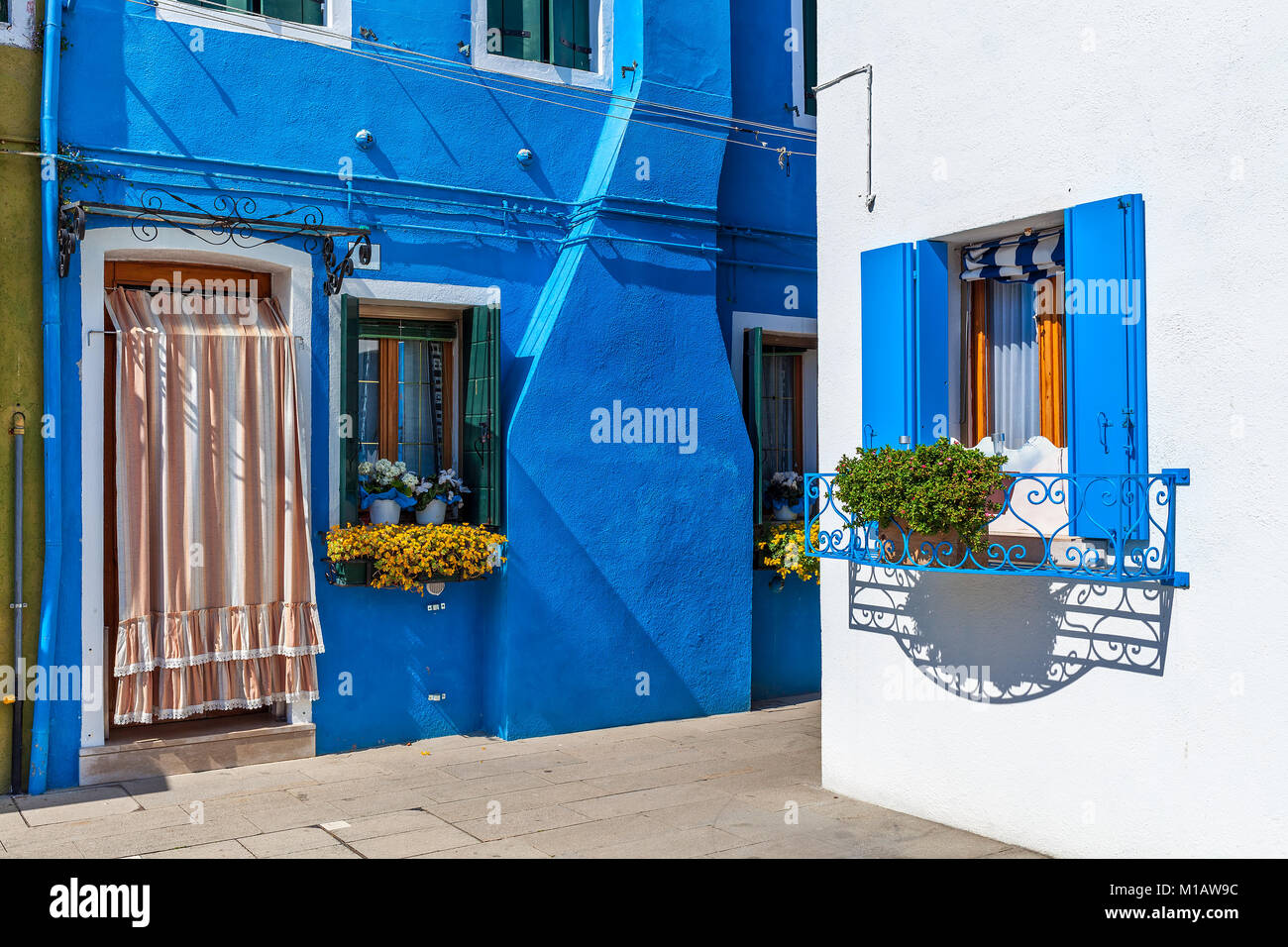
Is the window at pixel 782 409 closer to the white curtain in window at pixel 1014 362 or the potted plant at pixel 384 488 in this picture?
the potted plant at pixel 384 488

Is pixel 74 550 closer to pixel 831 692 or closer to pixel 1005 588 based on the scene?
pixel 831 692

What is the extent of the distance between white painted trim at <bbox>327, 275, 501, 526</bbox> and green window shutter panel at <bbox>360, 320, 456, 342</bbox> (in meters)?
0.16

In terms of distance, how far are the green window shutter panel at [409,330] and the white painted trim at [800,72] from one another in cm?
396

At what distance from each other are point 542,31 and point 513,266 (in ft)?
6.35

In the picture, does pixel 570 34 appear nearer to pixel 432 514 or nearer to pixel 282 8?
pixel 282 8

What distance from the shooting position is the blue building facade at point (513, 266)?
25.4 ft

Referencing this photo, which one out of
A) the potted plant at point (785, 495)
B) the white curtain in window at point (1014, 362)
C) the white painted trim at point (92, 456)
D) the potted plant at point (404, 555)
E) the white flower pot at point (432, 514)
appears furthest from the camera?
the potted plant at point (785, 495)

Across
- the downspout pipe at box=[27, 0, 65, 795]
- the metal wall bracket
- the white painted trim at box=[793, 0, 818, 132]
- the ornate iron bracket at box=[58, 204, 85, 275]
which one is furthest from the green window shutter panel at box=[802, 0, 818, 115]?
the ornate iron bracket at box=[58, 204, 85, 275]

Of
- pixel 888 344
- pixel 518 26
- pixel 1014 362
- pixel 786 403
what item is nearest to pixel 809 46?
pixel 518 26

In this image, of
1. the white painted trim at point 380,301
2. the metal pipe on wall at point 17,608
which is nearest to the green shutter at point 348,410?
the white painted trim at point 380,301

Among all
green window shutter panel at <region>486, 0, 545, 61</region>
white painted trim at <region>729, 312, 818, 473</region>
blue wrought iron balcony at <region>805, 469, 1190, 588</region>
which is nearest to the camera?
blue wrought iron balcony at <region>805, 469, 1190, 588</region>

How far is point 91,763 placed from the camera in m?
7.47

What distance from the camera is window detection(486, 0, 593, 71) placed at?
9.17m

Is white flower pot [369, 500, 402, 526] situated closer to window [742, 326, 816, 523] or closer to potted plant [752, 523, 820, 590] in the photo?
potted plant [752, 523, 820, 590]
